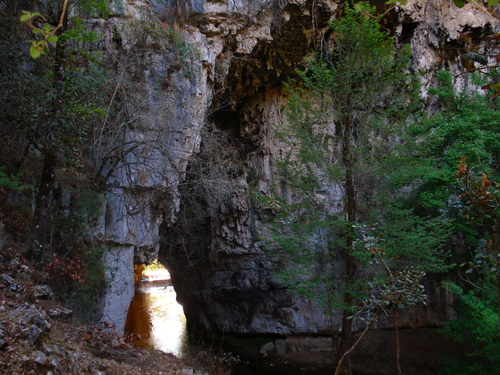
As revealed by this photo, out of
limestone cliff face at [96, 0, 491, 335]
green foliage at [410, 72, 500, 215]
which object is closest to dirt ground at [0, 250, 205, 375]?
limestone cliff face at [96, 0, 491, 335]

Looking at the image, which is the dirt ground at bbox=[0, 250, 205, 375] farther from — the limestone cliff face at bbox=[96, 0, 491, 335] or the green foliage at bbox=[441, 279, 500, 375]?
the green foliage at bbox=[441, 279, 500, 375]

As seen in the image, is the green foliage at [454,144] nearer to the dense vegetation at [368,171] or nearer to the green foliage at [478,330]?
the dense vegetation at [368,171]

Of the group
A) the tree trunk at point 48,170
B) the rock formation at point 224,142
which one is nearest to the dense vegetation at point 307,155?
the tree trunk at point 48,170

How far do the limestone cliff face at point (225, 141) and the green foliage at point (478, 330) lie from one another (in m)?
2.82

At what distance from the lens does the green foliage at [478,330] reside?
7711 millimetres

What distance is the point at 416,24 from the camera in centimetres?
1291

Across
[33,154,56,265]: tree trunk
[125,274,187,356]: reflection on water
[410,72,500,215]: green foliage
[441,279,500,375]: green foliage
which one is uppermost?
[410,72,500,215]: green foliage

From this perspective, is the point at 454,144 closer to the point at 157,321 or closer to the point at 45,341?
the point at 45,341

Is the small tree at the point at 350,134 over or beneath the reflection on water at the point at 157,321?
over

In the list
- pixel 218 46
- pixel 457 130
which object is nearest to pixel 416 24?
pixel 457 130

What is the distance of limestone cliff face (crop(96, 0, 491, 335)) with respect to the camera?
334 inches

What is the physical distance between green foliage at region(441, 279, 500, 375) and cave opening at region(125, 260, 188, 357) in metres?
7.45

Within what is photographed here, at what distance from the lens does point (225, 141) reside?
1127 centimetres

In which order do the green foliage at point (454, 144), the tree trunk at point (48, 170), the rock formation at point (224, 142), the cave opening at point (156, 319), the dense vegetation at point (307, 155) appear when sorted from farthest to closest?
the cave opening at point (156, 319), the green foliage at point (454, 144), the rock formation at point (224, 142), the dense vegetation at point (307, 155), the tree trunk at point (48, 170)
